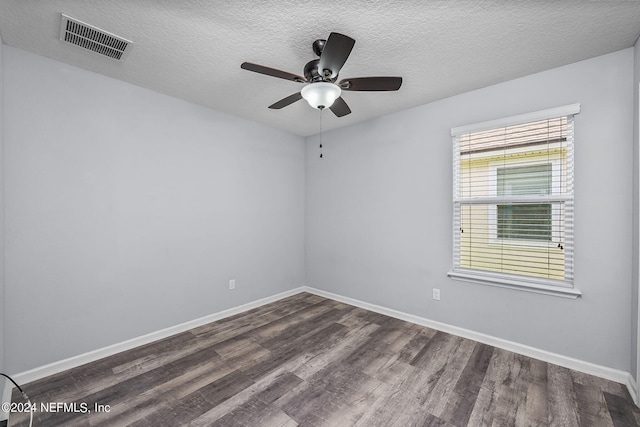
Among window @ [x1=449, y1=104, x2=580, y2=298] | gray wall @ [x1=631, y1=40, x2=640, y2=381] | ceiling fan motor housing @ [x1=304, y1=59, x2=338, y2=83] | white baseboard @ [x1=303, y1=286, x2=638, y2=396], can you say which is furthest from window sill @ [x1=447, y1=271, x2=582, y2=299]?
ceiling fan motor housing @ [x1=304, y1=59, x2=338, y2=83]

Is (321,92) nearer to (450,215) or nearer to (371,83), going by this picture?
(371,83)

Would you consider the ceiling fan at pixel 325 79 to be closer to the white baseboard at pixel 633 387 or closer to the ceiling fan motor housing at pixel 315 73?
the ceiling fan motor housing at pixel 315 73

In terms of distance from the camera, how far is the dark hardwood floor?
1.79 meters

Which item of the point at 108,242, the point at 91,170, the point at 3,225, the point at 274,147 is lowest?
the point at 108,242

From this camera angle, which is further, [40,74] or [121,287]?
[121,287]

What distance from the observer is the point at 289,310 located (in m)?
3.70

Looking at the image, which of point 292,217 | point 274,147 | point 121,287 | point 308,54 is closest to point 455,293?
point 292,217

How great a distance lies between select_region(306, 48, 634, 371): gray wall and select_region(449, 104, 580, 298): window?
3.5 inches

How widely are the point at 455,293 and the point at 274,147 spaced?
3.05 meters

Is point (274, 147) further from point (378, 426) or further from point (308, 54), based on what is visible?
point (378, 426)

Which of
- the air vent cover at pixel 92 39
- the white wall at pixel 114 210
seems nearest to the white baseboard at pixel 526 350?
the white wall at pixel 114 210

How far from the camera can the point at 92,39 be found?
6.47 feet

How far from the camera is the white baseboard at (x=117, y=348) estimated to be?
2.16m

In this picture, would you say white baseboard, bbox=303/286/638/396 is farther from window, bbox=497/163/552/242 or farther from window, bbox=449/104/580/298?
window, bbox=497/163/552/242
